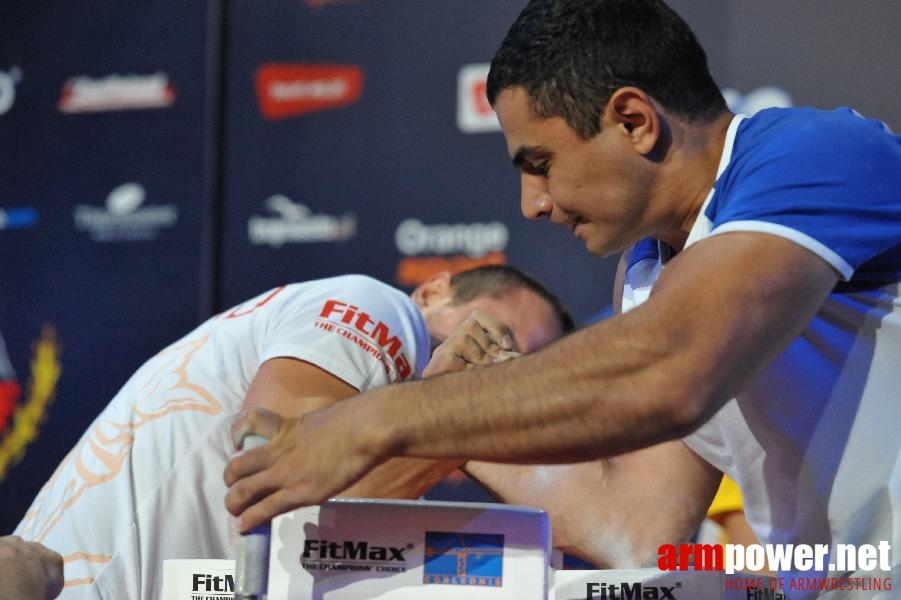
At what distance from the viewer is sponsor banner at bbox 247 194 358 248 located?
2.95 meters

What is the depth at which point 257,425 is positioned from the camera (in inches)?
39.5

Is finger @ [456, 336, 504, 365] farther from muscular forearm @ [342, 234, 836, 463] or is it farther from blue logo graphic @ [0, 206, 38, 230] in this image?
blue logo graphic @ [0, 206, 38, 230]

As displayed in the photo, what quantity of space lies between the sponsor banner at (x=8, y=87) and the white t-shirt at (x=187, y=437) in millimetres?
2132

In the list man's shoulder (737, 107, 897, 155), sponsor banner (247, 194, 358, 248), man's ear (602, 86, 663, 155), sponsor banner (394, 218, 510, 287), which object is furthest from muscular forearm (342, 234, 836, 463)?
sponsor banner (247, 194, 358, 248)

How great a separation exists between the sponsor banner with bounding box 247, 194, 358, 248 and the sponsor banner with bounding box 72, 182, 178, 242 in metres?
0.30

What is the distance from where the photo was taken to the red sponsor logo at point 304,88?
9.77ft

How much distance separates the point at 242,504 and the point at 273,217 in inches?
82.9

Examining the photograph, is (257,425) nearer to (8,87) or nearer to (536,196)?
(536,196)

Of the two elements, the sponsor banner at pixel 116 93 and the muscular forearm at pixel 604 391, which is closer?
the muscular forearm at pixel 604 391

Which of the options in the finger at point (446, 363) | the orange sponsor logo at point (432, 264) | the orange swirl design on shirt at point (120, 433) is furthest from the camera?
the orange sponsor logo at point (432, 264)

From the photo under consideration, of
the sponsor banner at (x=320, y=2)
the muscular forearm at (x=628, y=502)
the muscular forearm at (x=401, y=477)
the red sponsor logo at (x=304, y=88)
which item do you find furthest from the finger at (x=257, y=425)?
the sponsor banner at (x=320, y=2)

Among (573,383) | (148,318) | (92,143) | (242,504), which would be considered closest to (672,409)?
(573,383)

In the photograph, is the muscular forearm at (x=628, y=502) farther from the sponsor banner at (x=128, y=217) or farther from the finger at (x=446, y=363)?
the sponsor banner at (x=128, y=217)

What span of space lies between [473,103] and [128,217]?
3.60ft
